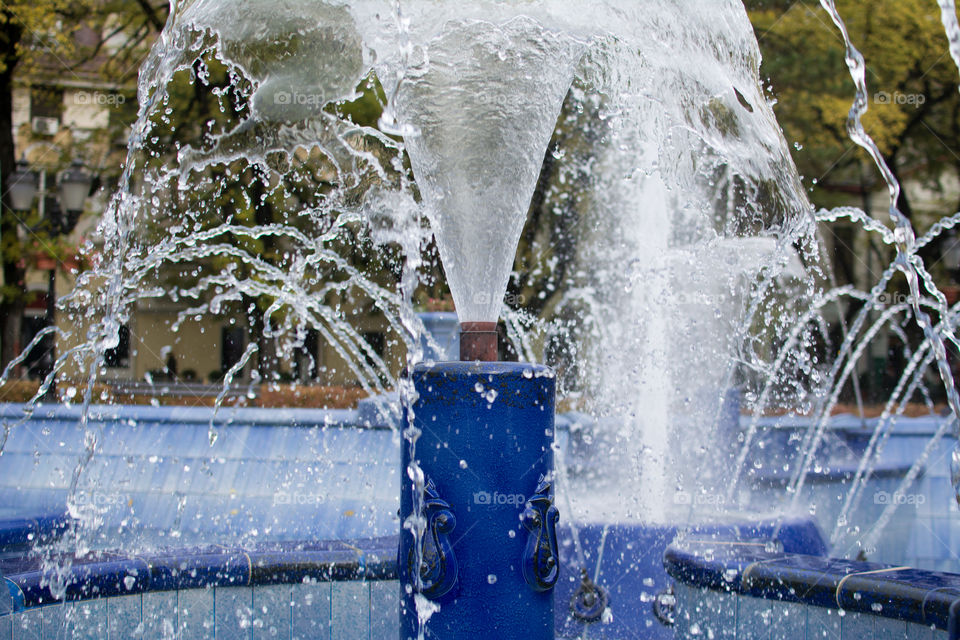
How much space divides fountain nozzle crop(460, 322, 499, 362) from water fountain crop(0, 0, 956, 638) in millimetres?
15

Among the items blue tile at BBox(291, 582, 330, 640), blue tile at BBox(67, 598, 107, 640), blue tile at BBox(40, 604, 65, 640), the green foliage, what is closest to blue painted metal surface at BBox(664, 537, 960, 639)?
blue tile at BBox(291, 582, 330, 640)

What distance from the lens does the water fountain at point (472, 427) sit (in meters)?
3.16

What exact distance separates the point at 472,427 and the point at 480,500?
0.24 meters

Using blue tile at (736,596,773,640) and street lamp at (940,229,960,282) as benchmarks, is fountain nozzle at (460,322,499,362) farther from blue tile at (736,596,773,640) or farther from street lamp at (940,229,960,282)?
street lamp at (940,229,960,282)

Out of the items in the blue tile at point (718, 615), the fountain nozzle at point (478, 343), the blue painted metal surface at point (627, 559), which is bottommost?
the blue painted metal surface at point (627, 559)

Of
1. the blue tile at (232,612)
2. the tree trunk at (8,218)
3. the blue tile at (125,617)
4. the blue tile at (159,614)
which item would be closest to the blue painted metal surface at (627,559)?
the blue tile at (232,612)

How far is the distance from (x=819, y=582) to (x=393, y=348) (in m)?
14.2

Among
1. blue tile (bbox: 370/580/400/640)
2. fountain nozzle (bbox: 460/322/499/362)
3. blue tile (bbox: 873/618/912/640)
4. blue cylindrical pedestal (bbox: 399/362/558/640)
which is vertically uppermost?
fountain nozzle (bbox: 460/322/499/362)

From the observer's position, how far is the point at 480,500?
123 inches

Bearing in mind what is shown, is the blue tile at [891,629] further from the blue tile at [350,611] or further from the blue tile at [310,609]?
the blue tile at [310,609]

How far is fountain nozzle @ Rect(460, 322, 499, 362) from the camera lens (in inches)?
130

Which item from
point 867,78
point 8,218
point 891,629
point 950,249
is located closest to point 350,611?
point 891,629

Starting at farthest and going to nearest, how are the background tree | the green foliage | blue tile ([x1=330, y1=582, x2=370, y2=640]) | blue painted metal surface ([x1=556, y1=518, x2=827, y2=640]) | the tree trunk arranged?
the green foliage, the tree trunk, the background tree, blue painted metal surface ([x1=556, y1=518, x2=827, y2=640]), blue tile ([x1=330, y1=582, x2=370, y2=640])

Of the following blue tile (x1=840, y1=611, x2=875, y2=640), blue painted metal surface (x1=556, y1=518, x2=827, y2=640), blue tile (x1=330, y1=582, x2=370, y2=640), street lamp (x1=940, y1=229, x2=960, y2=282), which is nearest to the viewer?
blue tile (x1=840, y1=611, x2=875, y2=640)
